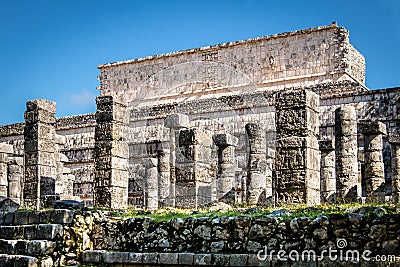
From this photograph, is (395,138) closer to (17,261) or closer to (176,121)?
(176,121)

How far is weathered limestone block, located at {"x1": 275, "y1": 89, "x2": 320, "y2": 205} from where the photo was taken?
13875 millimetres

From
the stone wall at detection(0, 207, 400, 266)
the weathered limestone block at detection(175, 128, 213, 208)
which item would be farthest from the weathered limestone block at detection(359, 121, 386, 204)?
the stone wall at detection(0, 207, 400, 266)

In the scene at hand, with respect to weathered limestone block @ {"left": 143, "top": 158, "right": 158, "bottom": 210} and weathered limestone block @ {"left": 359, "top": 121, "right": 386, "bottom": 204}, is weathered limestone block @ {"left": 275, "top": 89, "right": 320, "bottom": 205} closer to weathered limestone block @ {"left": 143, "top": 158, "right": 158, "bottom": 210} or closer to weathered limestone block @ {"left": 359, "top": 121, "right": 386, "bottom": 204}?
weathered limestone block @ {"left": 359, "top": 121, "right": 386, "bottom": 204}

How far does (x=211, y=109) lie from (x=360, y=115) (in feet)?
23.7

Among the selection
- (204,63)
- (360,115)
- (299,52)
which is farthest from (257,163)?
(204,63)

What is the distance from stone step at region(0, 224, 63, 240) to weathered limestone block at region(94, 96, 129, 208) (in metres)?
5.26

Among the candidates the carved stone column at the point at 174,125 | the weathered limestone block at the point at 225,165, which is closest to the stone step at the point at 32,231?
the carved stone column at the point at 174,125

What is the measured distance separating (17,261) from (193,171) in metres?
7.42

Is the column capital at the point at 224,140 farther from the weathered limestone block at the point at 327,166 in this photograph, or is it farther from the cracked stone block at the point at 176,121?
the weathered limestone block at the point at 327,166

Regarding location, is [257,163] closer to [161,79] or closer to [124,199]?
[124,199]

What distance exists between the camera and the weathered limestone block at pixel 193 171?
17.2 m

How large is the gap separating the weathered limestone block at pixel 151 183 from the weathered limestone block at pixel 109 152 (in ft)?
20.4

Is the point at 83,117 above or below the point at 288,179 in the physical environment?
above

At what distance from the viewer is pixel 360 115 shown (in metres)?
25.9
